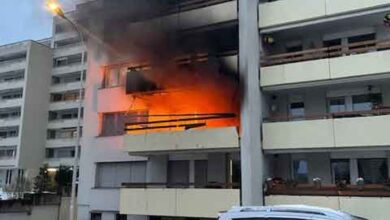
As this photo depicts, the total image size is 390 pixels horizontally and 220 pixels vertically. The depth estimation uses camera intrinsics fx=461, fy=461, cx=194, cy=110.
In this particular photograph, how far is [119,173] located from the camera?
20.0m

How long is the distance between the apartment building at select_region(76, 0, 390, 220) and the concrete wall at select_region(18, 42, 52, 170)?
39.7 metres

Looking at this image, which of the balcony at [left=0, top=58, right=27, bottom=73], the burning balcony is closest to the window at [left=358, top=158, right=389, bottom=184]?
the burning balcony

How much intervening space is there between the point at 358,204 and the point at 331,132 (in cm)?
241

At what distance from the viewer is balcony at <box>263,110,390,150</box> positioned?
14336 mm

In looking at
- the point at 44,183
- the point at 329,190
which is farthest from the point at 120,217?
the point at 44,183

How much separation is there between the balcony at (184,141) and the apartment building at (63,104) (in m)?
39.0

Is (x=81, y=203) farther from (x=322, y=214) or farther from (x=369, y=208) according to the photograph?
(x=322, y=214)

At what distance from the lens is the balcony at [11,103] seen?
57219 millimetres

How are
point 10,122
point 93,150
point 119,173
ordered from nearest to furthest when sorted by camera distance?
1. point 119,173
2. point 93,150
3. point 10,122

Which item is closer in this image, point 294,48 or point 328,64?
point 328,64

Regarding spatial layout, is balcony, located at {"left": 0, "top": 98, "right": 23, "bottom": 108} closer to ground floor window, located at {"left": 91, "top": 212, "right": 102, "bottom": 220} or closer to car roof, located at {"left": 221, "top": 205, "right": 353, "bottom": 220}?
ground floor window, located at {"left": 91, "top": 212, "right": 102, "bottom": 220}

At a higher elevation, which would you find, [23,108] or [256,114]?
[23,108]

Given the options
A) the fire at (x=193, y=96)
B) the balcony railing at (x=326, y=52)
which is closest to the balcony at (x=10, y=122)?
the fire at (x=193, y=96)

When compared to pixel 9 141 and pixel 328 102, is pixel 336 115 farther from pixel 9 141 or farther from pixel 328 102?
pixel 9 141
